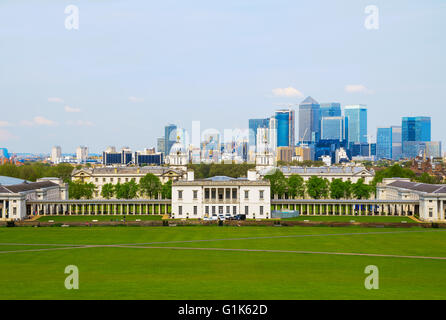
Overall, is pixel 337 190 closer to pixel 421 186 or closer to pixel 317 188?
pixel 317 188

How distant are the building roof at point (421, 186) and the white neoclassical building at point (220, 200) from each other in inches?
1026

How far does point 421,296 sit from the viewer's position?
32.0m

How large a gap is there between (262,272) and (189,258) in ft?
28.0

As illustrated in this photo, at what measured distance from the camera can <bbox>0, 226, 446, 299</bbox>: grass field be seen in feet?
109

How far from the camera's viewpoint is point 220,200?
90.7 meters

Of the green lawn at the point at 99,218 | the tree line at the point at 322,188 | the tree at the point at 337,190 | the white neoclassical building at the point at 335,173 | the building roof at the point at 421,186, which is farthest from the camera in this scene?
the white neoclassical building at the point at 335,173

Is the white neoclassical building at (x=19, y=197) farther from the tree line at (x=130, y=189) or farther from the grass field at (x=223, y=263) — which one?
the grass field at (x=223, y=263)

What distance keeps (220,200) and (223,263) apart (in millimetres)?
46748

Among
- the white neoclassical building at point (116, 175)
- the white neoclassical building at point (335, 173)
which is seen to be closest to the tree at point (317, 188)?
the white neoclassical building at point (335, 173)

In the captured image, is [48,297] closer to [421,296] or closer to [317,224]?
[421,296]

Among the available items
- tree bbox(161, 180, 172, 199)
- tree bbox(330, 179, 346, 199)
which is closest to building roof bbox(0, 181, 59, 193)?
tree bbox(161, 180, 172, 199)

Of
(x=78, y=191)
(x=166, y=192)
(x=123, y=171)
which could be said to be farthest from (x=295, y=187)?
(x=123, y=171)

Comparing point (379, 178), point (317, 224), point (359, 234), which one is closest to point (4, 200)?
point (317, 224)

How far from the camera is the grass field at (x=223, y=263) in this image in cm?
3316
